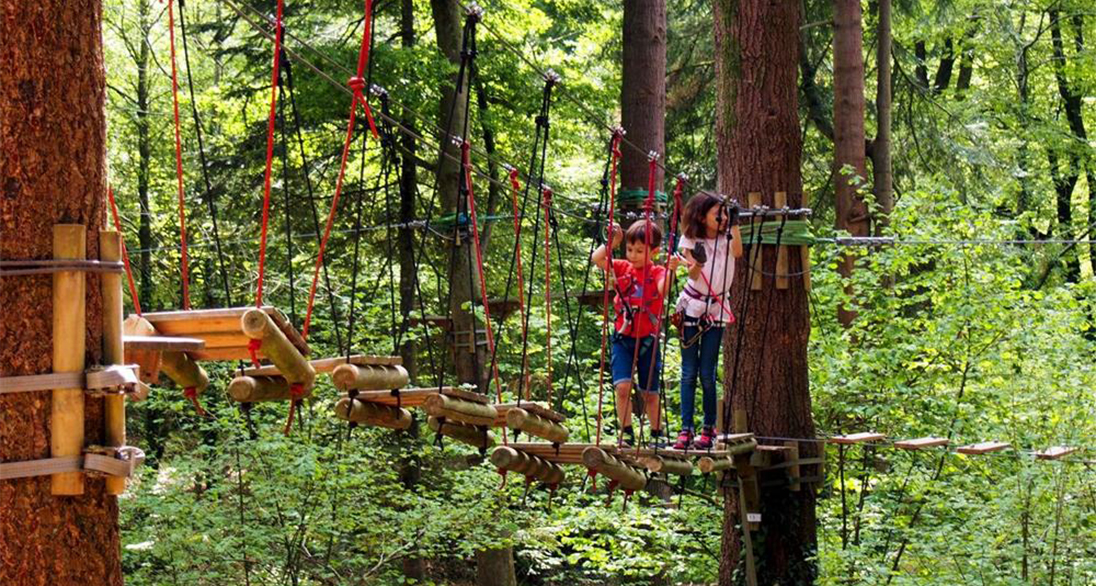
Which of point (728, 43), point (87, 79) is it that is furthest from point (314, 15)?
point (87, 79)

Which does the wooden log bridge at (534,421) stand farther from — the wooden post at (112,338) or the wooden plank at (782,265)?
the wooden plank at (782,265)

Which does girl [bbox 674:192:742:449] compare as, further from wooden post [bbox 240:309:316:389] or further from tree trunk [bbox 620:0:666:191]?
tree trunk [bbox 620:0:666:191]

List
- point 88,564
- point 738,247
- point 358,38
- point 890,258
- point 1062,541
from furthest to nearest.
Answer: point 358,38, point 890,258, point 1062,541, point 738,247, point 88,564

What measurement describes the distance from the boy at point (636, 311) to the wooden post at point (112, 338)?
2.43 metres

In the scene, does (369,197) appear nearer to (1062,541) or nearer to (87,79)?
(1062,541)

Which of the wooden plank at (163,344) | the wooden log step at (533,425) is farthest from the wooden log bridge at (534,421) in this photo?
the wooden plank at (163,344)

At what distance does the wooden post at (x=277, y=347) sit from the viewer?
133 inches

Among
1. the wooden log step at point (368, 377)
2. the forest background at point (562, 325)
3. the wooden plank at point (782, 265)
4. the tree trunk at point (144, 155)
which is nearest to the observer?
the wooden log step at point (368, 377)

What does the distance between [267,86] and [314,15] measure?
90cm

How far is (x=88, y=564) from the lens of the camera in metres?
3.53

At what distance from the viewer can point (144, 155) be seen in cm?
1360

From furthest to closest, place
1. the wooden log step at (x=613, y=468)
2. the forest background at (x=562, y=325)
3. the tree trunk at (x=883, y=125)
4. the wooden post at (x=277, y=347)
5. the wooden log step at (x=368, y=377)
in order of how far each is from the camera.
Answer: the tree trunk at (x=883, y=125), the forest background at (x=562, y=325), the wooden log step at (x=613, y=468), the wooden log step at (x=368, y=377), the wooden post at (x=277, y=347)

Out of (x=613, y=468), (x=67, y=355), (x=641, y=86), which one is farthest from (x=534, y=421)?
(x=641, y=86)

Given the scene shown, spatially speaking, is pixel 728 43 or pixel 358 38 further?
pixel 358 38
